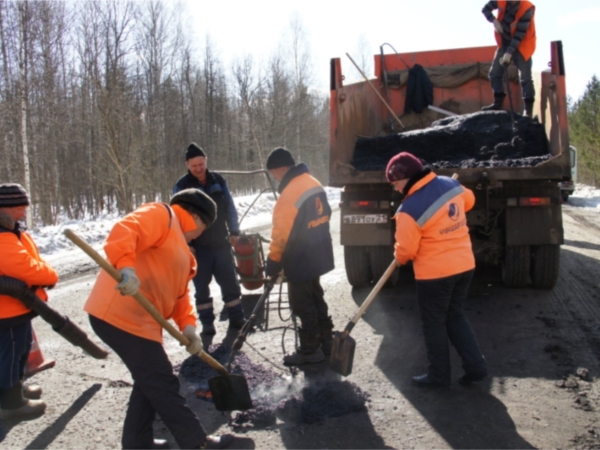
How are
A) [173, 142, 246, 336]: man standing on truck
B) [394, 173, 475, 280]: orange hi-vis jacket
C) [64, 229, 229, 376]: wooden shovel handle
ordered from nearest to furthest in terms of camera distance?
[64, 229, 229, 376]: wooden shovel handle
[394, 173, 475, 280]: orange hi-vis jacket
[173, 142, 246, 336]: man standing on truck

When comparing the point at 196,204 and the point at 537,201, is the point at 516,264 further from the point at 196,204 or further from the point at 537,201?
the point at 196,204

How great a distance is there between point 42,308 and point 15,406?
0.65 metres

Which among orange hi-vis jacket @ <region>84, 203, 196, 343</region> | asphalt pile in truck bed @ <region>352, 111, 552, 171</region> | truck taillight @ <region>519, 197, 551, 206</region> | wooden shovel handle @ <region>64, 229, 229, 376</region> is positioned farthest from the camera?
asphalt pile in truck bed @ <region>352, 111, 552, 171</region>

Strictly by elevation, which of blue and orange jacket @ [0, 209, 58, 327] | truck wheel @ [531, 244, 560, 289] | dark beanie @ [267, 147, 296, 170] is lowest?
truck wheel @ [531, 244, 560, 289]

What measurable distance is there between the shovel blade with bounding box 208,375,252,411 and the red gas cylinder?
297 centimetres

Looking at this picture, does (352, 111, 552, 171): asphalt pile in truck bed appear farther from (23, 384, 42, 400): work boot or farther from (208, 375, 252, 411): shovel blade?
(23, 384, 42, 400): work boot

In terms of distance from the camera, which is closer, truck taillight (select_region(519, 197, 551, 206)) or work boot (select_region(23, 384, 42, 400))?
work boot (select_region(23, 384, 42, 400))

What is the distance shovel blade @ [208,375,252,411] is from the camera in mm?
3350

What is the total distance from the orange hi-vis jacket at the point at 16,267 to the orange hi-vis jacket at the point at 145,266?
893mm

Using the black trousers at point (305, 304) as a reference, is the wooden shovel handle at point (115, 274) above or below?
above

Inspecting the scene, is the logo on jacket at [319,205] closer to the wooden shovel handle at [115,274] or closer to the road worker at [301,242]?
the road worker at [301,242]

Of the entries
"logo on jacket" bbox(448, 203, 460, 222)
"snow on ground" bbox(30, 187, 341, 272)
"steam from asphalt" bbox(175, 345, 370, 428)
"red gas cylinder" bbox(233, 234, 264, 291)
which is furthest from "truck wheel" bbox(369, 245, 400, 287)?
"logo on jacket" bbox(448, 203, 460, 222)

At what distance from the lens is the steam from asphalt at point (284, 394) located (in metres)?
3.48

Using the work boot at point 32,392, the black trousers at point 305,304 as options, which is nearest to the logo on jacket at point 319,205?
the black trousers at point 305,304
